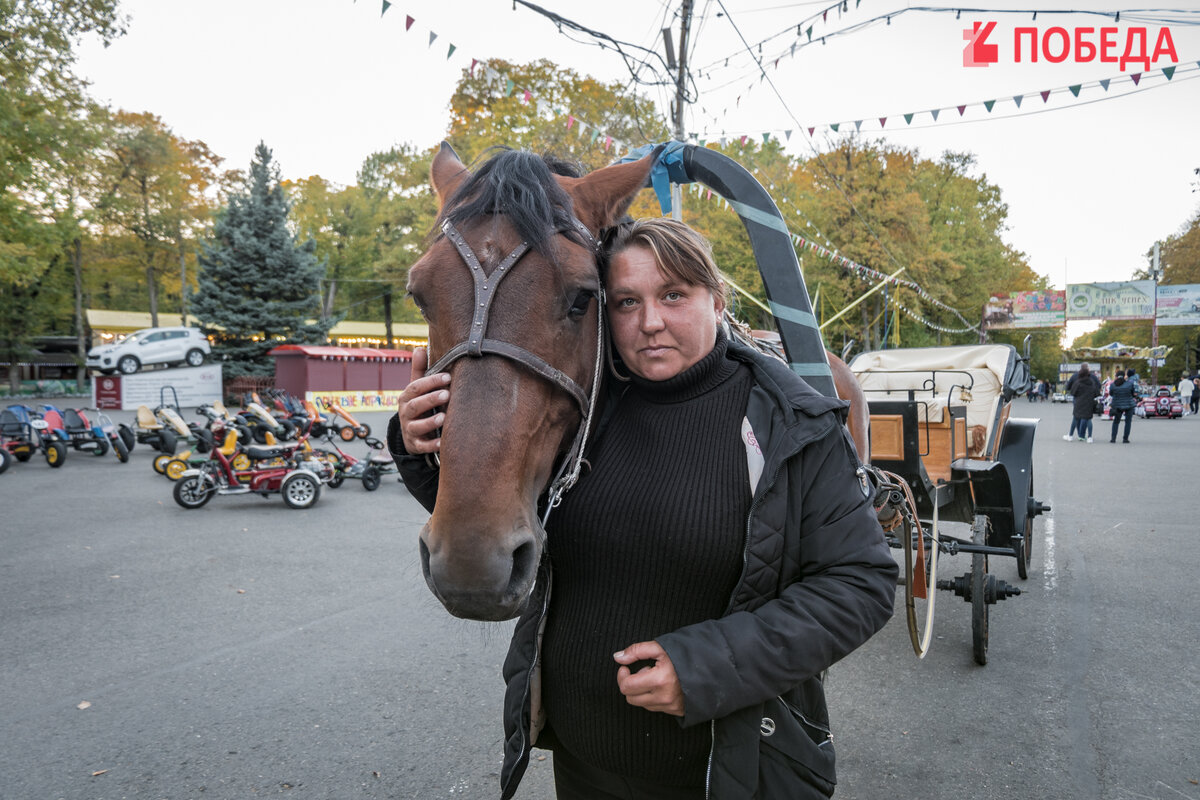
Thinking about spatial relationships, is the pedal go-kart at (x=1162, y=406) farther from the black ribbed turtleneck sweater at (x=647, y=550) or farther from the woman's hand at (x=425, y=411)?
the woman's hand at (x=425, y=411)

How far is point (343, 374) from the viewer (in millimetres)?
25109

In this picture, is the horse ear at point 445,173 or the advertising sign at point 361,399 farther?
the advertising sign at point 361,399

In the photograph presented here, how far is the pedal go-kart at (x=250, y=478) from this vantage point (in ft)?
29.9

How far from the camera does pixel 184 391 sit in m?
25.0

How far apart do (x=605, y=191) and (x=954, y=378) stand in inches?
232

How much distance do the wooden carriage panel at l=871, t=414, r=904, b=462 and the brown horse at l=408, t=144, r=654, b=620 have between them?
3.37 m

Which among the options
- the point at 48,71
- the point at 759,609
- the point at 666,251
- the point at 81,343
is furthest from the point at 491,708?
the point at 81,343

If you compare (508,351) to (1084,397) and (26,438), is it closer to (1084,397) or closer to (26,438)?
(26,438)

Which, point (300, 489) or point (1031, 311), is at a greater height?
point (1031, 311)

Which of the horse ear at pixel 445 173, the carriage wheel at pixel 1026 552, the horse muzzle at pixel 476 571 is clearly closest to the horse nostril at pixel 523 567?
the horse muzzle at pixel 476 571

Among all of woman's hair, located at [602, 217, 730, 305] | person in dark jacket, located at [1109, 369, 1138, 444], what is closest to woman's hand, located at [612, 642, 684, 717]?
woman's hair, located at [602, 217, 730, 305]

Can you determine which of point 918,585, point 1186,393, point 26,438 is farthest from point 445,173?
point 1186,393

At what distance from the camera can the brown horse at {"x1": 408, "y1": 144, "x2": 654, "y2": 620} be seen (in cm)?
115

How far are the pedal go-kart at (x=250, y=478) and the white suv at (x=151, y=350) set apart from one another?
1982cm
